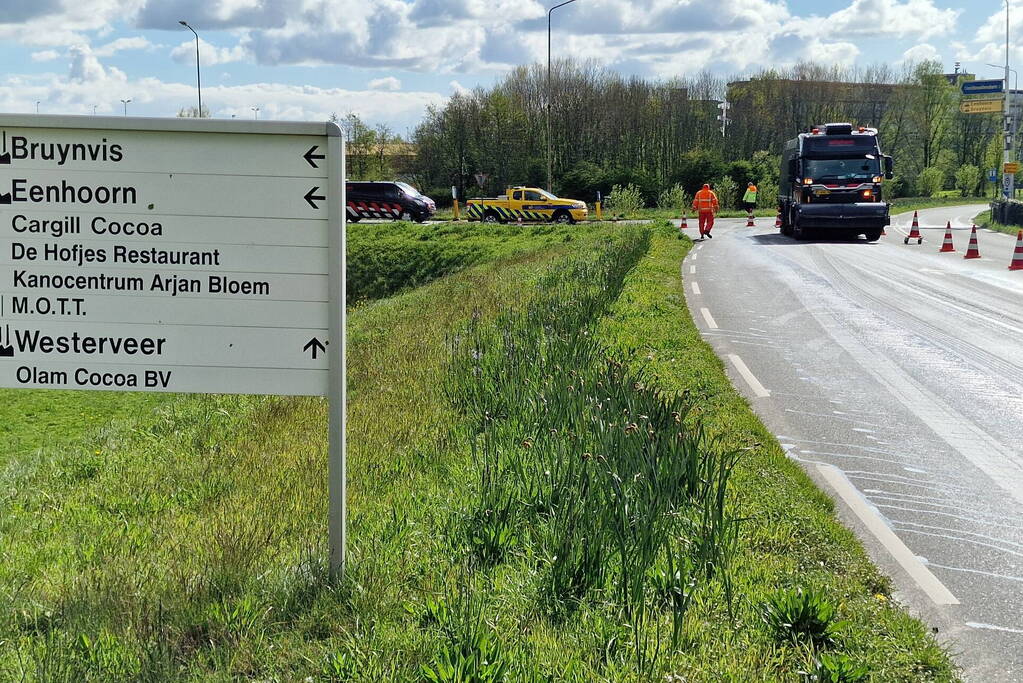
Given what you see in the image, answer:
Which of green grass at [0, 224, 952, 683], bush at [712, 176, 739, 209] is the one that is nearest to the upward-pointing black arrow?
green grass at [0, 224, 952, 683]

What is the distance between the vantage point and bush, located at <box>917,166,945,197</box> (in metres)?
80.6

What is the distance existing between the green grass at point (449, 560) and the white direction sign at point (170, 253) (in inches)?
34.6

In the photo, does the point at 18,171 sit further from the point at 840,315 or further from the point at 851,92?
the point at 851,92

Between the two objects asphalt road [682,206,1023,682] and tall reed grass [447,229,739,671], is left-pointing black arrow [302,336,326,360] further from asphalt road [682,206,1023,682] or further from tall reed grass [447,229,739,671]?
asphalt road [682,206,1023,682]

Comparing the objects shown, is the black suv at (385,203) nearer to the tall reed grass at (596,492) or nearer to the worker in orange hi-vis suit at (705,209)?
the worker in orange hi-vis suit at (705,209)

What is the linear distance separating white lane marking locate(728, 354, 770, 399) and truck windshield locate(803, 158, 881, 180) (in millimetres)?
18197

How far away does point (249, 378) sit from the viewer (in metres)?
4.35

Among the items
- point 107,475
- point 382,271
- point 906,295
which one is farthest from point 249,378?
point 382,271

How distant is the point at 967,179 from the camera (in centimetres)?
8625

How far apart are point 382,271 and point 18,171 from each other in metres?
32.8

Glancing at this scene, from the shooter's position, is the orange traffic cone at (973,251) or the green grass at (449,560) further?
the orange traffic cone at (973,251)

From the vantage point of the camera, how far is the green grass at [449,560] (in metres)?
3.69

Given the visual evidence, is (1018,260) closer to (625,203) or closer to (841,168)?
(841,168)

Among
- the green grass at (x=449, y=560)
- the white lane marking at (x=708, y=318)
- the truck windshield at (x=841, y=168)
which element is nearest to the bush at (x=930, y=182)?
the truck windshield at (x=841, y=168)
